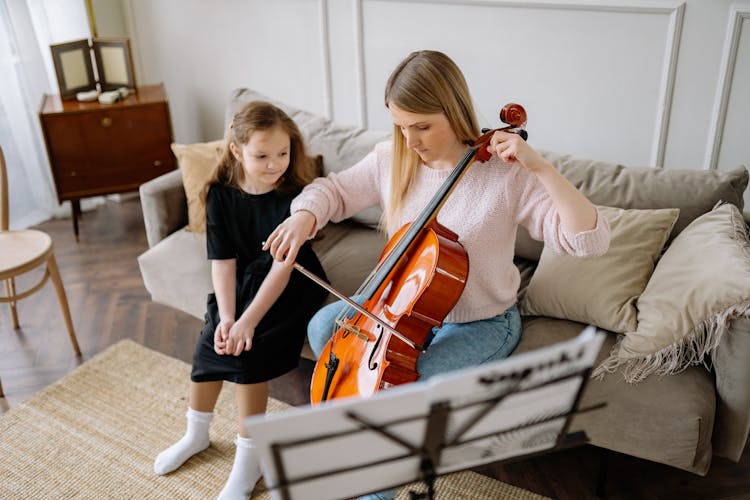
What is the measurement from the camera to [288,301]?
197 cm

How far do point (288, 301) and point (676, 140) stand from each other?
5.07 feet

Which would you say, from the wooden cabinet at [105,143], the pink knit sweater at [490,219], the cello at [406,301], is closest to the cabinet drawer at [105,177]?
the wooden cabinet at [105,143]

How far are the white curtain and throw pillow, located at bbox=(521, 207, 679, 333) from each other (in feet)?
8.53

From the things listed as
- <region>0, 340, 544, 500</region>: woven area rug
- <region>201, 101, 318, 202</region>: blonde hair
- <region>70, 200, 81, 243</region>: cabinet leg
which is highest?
<region>201, 101, 318, 202</region>: blonde hair

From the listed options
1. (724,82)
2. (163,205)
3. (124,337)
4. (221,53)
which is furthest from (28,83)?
(724,82)

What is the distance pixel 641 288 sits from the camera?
1873 millimetres

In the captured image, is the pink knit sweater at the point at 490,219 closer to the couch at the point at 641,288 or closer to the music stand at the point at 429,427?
the couch at the point at 641,288

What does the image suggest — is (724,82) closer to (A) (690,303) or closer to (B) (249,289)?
(A) (690,303)

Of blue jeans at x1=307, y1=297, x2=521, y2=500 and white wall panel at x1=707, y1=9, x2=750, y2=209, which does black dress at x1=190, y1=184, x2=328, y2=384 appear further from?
white wall panel at x1=707, y1=9, x2=750, y2=209

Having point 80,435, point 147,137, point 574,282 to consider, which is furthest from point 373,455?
point 147,137

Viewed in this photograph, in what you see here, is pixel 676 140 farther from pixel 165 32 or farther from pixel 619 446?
pixel 165 32

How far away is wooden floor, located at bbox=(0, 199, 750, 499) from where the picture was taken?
1929 millimetres

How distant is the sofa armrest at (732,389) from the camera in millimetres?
1600

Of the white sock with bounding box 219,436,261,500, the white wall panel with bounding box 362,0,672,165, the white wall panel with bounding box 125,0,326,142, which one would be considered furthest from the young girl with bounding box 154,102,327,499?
the white wall panel with bounding box 125,0,326,142
